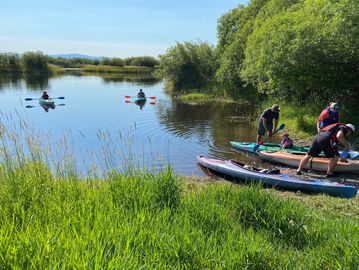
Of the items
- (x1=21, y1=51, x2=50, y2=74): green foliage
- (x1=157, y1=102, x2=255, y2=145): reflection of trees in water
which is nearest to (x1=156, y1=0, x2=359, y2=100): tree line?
(x1=157, y1=102, x2=255, y2=145): reflection of trees in water

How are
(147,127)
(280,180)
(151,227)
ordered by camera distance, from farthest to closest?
(147,127) → (280,180) → (151,227)

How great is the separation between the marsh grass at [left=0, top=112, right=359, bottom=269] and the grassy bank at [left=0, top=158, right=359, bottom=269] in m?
0.01

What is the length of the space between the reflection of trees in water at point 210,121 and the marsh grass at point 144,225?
9.74 m

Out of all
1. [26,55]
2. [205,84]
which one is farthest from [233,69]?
[26,55]

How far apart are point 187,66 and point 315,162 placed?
1108 inches

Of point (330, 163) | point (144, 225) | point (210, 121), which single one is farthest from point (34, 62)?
point (144, 225)

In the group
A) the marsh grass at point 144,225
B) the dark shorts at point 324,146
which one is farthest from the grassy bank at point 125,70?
the marsh grass at point 144,225

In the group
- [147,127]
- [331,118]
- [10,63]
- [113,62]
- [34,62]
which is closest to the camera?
[331,118]

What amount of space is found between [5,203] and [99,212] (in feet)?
4.79

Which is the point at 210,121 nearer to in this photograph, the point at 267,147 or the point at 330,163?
the point at 267,147

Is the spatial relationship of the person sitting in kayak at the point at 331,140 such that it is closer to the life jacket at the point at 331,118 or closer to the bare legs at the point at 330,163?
the bare legs at the point at 330,163

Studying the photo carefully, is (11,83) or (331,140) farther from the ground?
(331,140)

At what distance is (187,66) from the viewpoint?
120 feet

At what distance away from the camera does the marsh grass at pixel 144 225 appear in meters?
3.03
